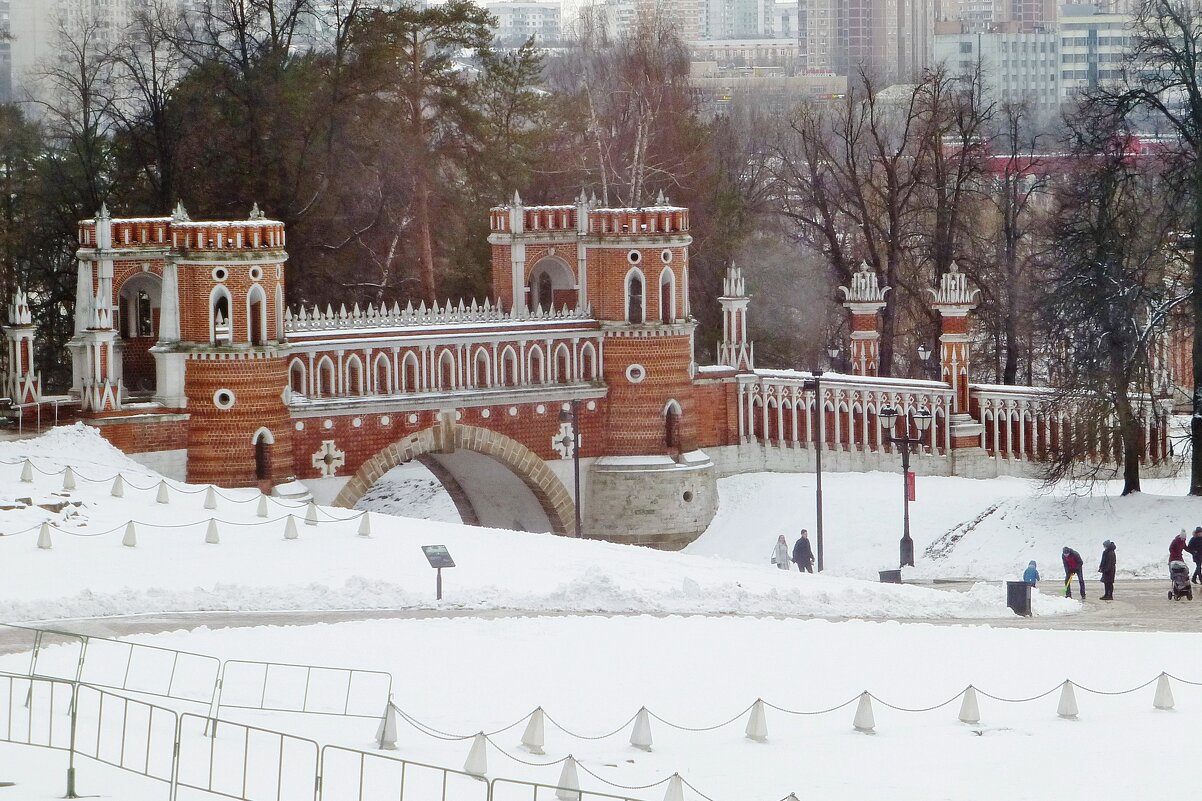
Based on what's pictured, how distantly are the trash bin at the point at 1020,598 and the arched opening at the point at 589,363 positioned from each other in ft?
46.7

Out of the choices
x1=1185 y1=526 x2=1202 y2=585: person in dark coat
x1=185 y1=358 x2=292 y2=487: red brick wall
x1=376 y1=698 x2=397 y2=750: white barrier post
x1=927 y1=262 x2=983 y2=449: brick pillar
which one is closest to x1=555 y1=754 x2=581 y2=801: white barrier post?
x1=376 y1=698 x2=397 y2=750: white barrier post

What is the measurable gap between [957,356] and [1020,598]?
1399 centimetres

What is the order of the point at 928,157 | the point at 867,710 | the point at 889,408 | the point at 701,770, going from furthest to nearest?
1. the point at 928,157
2. the point at 889,408
3. the point at 867,710
4. the point at 701,770

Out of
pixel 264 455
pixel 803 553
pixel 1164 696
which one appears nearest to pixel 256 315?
pixel 264 455

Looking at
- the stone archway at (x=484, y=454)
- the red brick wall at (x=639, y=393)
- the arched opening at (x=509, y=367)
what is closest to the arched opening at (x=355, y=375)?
the stone archway at (x=484, y=454)

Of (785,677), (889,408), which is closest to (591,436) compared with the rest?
(889,408)

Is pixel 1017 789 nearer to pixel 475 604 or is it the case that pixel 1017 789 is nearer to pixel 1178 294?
pixel 475 604

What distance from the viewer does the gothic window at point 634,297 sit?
141 ft

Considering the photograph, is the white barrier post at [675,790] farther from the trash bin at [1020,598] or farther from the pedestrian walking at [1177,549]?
the pedestrian walking at [1177,549]

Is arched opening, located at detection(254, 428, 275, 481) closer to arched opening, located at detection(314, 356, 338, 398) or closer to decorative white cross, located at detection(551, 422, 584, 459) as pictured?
arched opening, located at detection(314, 356, 338, 398)

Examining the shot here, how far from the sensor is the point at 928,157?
60031 millimetres

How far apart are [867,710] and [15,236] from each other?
116 feet

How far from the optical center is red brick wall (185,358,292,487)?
37.2 metres

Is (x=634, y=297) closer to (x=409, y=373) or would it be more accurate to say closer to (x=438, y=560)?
(x=409, y=373)
